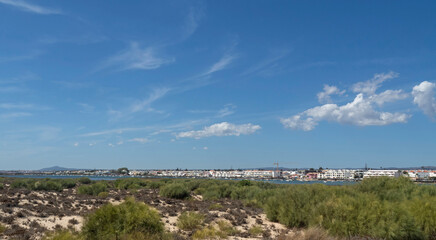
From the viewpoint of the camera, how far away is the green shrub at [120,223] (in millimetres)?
10289

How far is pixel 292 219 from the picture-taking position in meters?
16.8

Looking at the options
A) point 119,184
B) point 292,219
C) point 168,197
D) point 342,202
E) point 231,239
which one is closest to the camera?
point 231,239

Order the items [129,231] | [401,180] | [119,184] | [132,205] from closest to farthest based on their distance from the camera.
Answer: [129,231], [132,205], [401,180], [119,184]

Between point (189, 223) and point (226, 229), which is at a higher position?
point (189, 223)

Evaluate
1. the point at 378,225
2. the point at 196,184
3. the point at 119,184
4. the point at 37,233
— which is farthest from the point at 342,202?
the point at 119,184

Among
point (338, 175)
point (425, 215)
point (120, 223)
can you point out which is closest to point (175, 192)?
point (120, 223)

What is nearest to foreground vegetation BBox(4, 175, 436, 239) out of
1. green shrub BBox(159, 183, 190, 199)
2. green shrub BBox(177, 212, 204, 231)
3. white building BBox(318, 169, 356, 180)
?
green shrub BBox(177, 212, 204, 231)

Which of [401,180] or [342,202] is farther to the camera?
[401,180]

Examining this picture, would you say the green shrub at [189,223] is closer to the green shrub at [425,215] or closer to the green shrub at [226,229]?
the green shrub at [226,229]

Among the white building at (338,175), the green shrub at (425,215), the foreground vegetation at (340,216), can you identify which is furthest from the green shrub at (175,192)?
the white building at (338,175)

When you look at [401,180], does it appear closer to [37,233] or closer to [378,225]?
[378,225]

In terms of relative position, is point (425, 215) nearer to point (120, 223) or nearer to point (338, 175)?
point (120, 223)

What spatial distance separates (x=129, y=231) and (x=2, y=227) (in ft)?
17.7

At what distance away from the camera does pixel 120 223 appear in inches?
425
